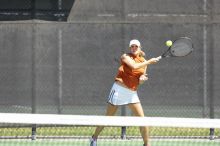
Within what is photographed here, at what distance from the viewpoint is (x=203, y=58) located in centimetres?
1062

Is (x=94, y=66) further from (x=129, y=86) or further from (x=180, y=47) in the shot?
(x=180, y=47)

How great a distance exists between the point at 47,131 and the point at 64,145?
42.8 inches

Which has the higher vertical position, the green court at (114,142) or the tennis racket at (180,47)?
the tennis racket at (180,47)

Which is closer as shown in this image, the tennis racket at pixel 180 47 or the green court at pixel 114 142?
the tennis racket at pixel 180 47

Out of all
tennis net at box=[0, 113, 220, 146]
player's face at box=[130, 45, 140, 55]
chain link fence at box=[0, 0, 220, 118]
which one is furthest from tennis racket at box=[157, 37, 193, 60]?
chain link fence at box=[0, 0, 220, 118]

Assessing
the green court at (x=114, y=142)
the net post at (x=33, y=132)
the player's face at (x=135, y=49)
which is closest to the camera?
the player's face at (x=135, y=49)

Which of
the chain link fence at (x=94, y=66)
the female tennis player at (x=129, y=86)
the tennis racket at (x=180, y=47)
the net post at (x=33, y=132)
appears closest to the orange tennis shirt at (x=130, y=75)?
the female tennis player at (x=129, y=86)

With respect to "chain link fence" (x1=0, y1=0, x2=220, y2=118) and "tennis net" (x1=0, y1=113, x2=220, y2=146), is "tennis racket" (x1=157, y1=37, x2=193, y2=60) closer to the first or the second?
"tennis net" (x1=0, y1=113, x2=220, y2=146)

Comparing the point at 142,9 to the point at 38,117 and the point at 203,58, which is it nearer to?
the point at 203,58

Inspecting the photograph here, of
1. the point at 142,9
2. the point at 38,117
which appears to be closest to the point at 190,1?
the point at 142,9

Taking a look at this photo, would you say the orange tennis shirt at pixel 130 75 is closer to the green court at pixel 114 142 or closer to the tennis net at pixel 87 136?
the tennis net at pixel 87 136

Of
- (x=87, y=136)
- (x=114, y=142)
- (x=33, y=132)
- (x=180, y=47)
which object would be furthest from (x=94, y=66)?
(x=180, y=47)

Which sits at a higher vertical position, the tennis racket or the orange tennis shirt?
the tennis racket

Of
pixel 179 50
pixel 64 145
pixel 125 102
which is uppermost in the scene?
pixel 179 50
